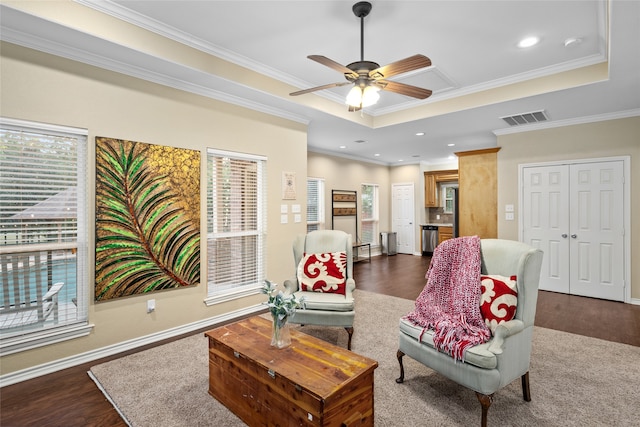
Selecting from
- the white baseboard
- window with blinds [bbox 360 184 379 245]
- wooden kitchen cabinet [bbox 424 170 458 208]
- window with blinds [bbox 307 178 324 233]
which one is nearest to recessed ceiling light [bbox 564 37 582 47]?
the white baseboard

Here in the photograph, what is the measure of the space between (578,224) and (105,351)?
20.4 ft

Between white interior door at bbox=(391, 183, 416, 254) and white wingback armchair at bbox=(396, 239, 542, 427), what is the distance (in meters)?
6.63

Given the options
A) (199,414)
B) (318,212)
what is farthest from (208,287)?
(318,212)

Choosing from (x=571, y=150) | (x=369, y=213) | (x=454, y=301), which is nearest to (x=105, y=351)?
(x=454, y=301)

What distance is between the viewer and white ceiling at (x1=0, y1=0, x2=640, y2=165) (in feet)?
8.22

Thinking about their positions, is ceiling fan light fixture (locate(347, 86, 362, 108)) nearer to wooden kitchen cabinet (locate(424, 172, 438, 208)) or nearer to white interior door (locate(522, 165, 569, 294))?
white interior door (locate(522, 165, 569, 294))

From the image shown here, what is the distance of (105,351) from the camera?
A: 286 centimetres

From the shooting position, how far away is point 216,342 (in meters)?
2.19

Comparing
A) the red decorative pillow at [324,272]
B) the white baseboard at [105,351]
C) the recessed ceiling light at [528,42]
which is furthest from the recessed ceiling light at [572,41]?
the white baseboard at [105,351]

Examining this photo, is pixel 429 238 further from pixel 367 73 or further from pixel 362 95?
pixel 367 73

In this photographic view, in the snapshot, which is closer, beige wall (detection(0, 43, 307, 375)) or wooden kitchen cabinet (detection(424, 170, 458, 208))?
beige wall (detection(0, 43, 307, 375))

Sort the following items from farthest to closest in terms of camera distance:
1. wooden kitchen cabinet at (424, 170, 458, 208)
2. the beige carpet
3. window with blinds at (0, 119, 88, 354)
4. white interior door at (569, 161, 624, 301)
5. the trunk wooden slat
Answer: wooden kitchen cabinet at (424, 170, 458, 208)
white interior door at (569, 161, 624, 301)
window with blinds at (0, 119, 88, 354)
the beige carpet
the trunk wooden slat

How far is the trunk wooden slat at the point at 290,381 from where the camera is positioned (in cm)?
158

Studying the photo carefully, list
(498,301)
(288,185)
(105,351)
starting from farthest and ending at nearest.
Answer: (288,185)
(105,351)
(498,301)
